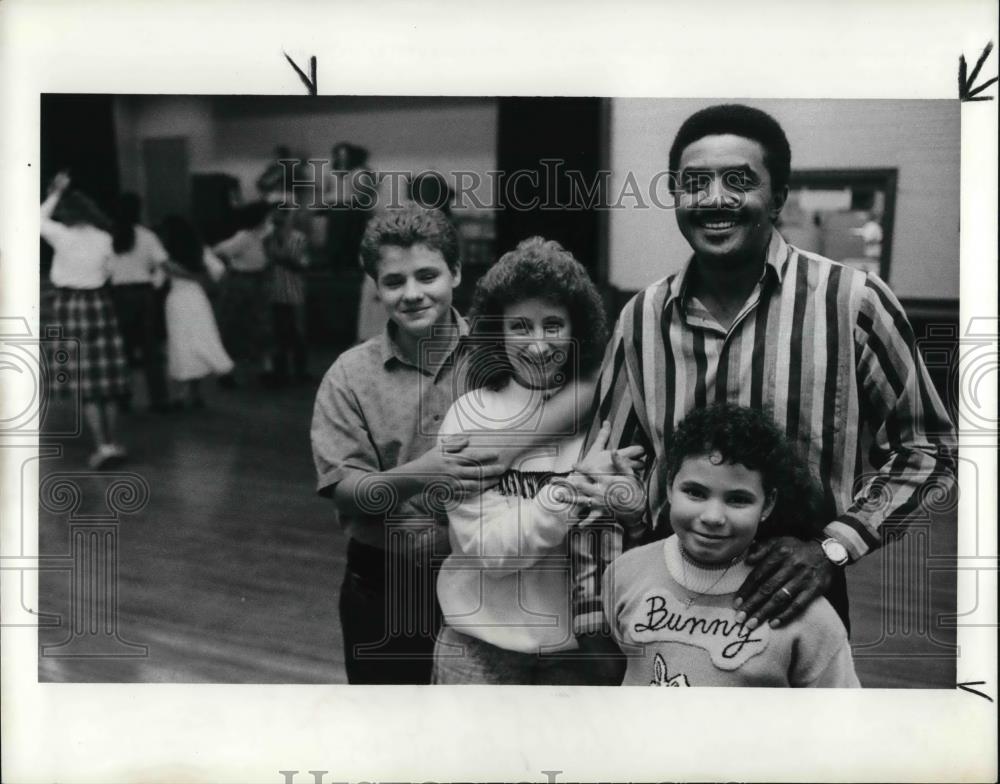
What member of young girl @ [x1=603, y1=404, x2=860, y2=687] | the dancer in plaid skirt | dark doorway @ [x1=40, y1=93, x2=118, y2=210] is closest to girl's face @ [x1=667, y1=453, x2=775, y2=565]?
young girl @ [x1=603, y1=404, x2=860, y2=687]

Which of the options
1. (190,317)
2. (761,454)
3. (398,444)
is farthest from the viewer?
(190,317)

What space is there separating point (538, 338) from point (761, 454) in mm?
691

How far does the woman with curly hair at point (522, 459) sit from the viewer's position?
3.28 m

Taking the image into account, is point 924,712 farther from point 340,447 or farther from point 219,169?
point 219,169

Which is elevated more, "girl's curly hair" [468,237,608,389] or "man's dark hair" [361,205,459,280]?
"man's dark hair" [361,205,459,280]

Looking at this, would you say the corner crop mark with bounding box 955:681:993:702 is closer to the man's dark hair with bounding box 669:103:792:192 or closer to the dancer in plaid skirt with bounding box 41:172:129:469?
the man's dark hair with bounding box 669:103:792:192

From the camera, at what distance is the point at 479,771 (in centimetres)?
341

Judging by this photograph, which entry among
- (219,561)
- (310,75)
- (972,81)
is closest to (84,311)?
A: (219,561)

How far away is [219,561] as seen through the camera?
348 cm

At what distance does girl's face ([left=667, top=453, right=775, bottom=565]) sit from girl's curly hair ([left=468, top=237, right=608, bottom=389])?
416mm

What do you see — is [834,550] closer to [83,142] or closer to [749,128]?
[749,128]

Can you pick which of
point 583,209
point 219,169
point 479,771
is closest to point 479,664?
point 479,771

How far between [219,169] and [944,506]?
90.2 inches

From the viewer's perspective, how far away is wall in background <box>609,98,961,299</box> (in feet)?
10.7
